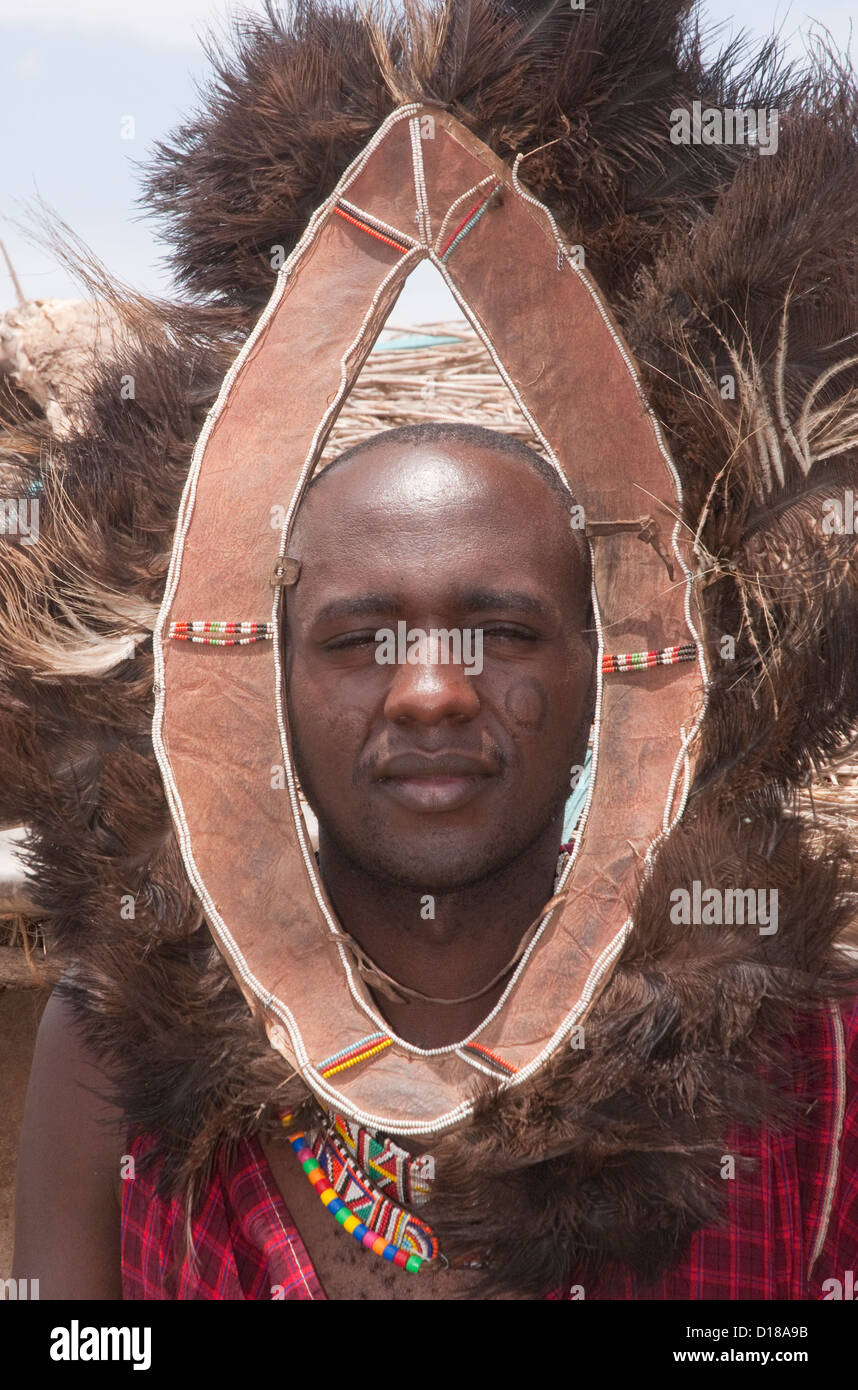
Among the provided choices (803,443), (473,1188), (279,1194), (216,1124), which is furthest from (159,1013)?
(803,443)

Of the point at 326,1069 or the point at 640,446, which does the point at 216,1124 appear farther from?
the point at 640,446

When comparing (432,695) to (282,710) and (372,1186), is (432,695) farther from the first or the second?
(372,1186)

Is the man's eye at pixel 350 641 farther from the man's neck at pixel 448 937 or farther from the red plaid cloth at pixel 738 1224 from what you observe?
the red plaid cloth at pixel 738 1224

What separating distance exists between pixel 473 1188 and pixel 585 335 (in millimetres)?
1159

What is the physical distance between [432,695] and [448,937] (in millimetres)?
412

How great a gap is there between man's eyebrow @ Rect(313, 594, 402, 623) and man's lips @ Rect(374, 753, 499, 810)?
0.68ft

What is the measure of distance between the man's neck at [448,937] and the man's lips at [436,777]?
0.57 ft

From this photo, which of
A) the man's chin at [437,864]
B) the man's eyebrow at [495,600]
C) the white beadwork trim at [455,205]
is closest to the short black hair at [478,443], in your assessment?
the man's eyebrow at [495,600]

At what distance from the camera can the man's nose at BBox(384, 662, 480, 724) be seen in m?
1.74

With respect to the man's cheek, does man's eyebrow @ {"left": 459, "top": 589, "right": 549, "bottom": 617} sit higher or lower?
higher

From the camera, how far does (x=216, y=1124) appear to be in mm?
1785

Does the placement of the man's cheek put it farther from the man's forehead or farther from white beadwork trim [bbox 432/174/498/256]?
white beadwork trim [bbox 432/174/498/256]

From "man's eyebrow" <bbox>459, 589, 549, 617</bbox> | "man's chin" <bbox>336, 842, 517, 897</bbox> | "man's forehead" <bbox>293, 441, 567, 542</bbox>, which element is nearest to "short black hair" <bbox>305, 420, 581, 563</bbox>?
"man's forehead" <bbox>293, 441, 567, 542</bbox>
